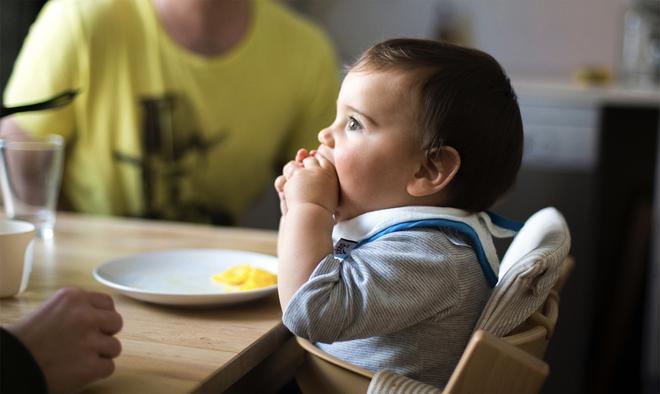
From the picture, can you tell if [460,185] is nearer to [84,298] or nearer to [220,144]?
[84,298]

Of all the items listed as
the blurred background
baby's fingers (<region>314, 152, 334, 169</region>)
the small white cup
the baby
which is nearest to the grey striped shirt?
the baby

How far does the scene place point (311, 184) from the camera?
35.8 inches

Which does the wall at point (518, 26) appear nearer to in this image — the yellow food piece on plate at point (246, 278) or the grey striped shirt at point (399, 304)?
the yellow food piece on plate at point (246, 278)

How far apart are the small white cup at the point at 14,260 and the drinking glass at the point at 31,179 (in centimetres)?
31

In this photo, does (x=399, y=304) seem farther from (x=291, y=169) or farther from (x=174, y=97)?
(x=174, y=97)

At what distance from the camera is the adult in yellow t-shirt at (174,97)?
1.76 metres

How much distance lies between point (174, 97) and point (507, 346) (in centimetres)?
130

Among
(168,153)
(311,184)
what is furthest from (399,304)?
(168,153)

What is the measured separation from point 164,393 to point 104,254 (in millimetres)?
560

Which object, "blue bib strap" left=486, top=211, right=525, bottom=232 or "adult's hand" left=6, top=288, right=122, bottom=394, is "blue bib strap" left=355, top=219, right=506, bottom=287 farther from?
"adult's hand" left=6, top=288, right=122, bottom=394

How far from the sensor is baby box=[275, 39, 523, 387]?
32.1 inches

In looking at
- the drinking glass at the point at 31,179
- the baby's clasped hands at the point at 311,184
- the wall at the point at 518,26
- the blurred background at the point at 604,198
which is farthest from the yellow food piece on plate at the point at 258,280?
the wall at the point at 518,26

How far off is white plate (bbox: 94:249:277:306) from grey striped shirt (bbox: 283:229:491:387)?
0.17m

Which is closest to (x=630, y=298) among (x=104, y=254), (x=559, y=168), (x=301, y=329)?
(x=559, y=168)
